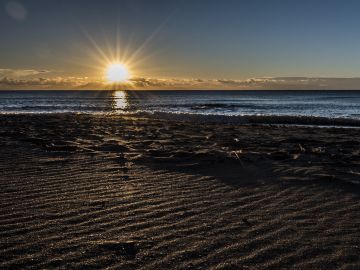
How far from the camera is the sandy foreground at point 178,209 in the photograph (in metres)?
3.81

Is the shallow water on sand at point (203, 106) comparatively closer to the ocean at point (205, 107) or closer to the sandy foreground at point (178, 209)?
the ocean at point (205, 107)

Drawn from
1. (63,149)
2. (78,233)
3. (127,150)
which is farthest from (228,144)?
(78,233)

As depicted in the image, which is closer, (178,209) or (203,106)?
(178,209)

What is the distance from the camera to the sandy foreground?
12.5 feet

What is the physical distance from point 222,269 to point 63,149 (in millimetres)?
6984

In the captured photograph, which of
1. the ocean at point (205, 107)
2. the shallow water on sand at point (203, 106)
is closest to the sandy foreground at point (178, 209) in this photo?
the ocean at point (205, 107)

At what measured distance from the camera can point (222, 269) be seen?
356 cm

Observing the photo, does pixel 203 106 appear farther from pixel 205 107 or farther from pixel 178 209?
pixel 178 209

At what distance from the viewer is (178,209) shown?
17.1 feet

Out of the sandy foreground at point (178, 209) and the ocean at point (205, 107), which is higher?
the sandy foreground at point (178, 209)

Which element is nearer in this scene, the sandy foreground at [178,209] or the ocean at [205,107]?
the sandy foreground at [178,209]

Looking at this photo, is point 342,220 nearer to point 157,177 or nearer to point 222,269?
point 222,269

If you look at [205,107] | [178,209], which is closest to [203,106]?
[205,107]

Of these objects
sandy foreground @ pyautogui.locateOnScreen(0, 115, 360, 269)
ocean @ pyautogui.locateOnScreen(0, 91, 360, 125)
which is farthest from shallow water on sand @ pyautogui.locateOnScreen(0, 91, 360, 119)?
sandy foreground @ pyautogui.locateOnScreen(0, 115, 360, 269)
